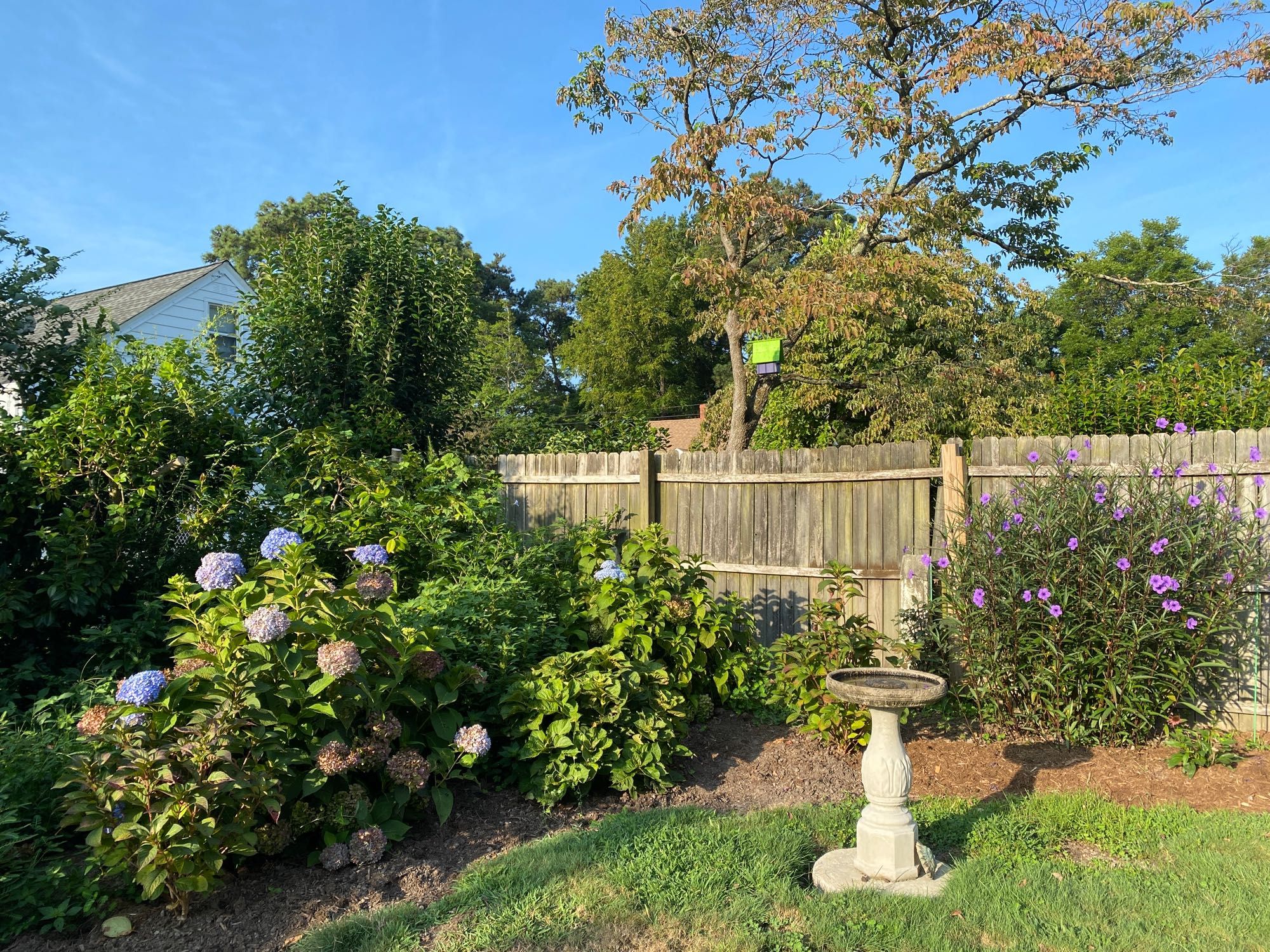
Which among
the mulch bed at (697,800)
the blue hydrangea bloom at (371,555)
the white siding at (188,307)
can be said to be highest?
the white siding at (188,307)

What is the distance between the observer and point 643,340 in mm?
28375

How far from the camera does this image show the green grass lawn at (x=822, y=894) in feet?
8.38

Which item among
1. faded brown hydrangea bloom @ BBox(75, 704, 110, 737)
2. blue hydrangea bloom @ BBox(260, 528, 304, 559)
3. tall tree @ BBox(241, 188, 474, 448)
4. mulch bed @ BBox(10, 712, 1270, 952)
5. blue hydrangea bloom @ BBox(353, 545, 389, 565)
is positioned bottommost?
mulch bed @ BBox(10, 712, 1270, 952)

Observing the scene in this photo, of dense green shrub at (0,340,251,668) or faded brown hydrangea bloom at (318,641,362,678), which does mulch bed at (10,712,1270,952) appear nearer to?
faded brown hydrangea bloom at (318,641,362,678)

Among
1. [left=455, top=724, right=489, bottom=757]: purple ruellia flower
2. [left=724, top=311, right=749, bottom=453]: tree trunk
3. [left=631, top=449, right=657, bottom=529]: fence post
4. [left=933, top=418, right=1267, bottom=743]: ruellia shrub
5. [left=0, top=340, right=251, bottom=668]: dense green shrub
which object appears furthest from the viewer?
[left=724, top=311, right=749, bottom=453]: tree trunk

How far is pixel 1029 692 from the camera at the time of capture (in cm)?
443

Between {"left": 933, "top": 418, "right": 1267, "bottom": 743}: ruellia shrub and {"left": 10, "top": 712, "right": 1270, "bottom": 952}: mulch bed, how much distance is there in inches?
11.9

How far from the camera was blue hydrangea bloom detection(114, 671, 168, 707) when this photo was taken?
2781 mm

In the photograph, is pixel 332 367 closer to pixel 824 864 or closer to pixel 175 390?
pixel 175 390

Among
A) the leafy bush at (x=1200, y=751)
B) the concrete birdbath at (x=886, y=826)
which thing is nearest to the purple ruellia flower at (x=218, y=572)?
the concrete birdbath at (x=886, y=826)

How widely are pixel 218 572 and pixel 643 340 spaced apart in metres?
25.8

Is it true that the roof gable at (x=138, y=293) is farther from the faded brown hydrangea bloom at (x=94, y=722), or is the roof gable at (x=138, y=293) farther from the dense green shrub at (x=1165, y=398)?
the dense green shrub at (x=1165, y=398)

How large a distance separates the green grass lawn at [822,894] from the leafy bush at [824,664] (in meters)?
0.97

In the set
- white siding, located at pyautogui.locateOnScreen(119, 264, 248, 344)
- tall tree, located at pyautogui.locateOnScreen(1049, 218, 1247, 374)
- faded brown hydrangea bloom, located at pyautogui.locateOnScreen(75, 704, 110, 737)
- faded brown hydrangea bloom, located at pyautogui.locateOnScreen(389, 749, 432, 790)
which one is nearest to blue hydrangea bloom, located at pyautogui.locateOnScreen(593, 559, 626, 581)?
faded brown hydrangea bloom, located at pyautogui.locateOnScreen(389, 749, 432, 790)
